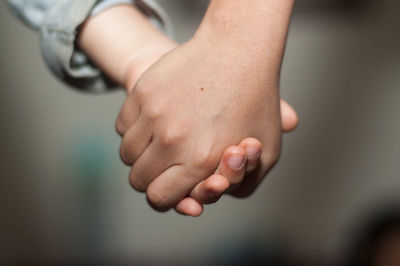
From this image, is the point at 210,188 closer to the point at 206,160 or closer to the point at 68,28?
the point at 206,160

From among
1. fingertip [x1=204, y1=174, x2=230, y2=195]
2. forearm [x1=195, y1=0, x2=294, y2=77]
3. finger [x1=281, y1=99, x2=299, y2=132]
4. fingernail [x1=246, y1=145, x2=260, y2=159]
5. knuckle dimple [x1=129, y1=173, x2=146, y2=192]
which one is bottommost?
knuckle dimple [x1=129, y1=173, x2=146, y2=192]

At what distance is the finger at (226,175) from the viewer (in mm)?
351

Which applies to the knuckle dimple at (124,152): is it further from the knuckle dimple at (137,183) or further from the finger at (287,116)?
the finger at (287,116)

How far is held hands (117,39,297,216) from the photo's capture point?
0.35 metres

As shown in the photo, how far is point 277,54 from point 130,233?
102 centimetres

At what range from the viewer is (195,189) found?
15.1 inches

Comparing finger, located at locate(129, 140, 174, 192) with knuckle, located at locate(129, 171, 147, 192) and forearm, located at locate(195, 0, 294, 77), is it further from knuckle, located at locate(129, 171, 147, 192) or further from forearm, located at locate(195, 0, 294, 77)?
forearm, located at locate(195, 0, 294, 77)

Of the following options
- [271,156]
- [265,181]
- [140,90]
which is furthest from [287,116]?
[265,181]

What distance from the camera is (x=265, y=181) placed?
3.90ft

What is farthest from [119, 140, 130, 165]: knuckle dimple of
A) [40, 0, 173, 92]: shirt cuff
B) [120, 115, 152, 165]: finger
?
[40, 0, 173, 92]: shirt cuff

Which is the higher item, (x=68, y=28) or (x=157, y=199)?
(x=68, y=28)

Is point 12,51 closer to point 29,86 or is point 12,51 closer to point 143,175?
point 29,86

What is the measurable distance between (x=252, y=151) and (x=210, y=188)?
5 centimetres

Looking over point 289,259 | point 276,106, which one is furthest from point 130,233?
point 276,106
